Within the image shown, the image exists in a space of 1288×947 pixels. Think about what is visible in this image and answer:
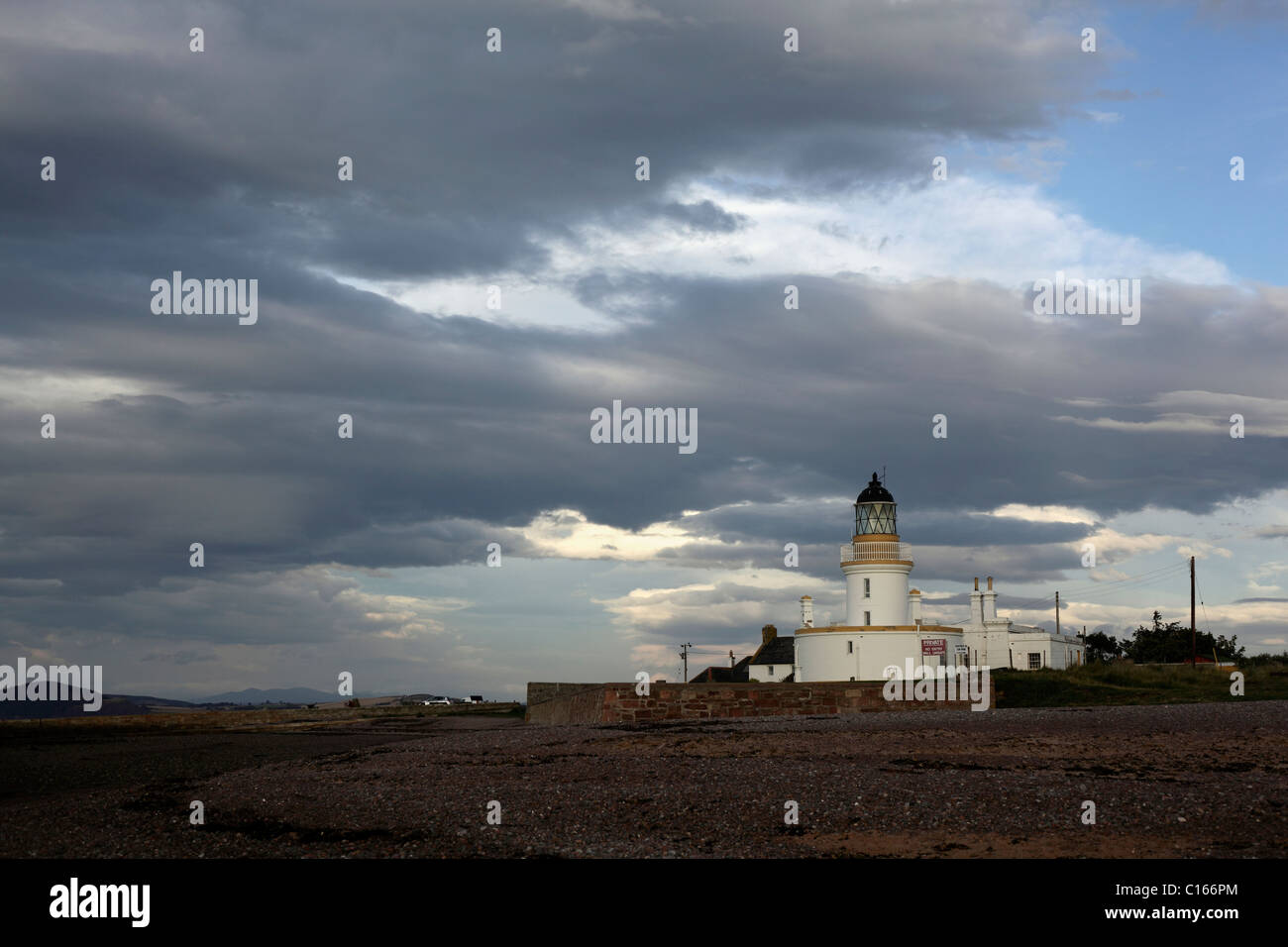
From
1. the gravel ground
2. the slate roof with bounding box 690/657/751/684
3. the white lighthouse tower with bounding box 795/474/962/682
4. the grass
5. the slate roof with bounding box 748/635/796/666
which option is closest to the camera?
the gravel ground

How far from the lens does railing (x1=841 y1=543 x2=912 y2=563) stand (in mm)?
54875

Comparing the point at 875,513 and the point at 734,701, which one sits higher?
the point at 875,513

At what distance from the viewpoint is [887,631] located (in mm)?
52469

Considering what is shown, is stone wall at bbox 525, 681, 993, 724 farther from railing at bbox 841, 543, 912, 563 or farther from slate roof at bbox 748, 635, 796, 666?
slate roof at bbox 748, 635, 796, 666

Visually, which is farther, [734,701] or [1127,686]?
[1127,686]

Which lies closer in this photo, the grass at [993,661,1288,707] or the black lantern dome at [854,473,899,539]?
the grass at [993,661,1288,707]

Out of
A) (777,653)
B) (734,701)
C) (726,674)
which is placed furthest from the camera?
(726,674)

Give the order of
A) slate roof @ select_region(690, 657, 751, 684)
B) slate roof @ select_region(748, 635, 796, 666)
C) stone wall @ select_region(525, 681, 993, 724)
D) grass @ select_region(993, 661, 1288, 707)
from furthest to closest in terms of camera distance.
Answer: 1. slate roof @ select_region(690, 657, 751, 684)
2. slate roof @ select_region(748, 635, 796, 666)
3. grass @ select_region(993, 661, 1288, 707)
4. stone wall @ select_region(525, 681, 993, 724)

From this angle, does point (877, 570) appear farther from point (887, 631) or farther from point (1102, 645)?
point (1102, 645)

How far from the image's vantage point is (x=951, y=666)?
5203 centimetres

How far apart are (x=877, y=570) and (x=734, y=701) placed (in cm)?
2411

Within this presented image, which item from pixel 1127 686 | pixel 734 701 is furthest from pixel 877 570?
pixel 734 701

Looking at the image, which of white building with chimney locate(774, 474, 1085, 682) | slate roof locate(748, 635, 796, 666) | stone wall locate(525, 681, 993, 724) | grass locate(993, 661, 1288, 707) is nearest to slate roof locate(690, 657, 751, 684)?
slate roof locate(748, 635, 796, 666)
